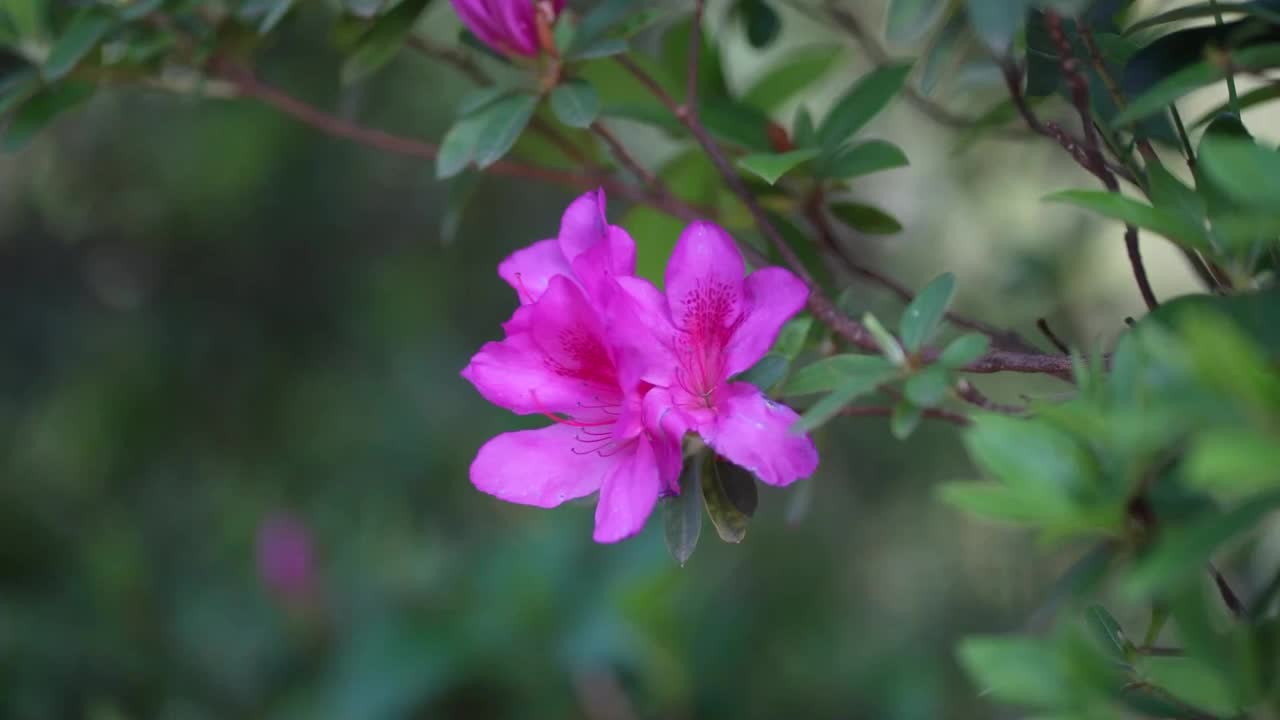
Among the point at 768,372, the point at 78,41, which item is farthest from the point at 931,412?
the point at 78,41

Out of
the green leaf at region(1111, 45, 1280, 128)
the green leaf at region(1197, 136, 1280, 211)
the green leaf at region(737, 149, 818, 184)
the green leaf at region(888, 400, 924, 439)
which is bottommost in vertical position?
the green leaf at region(888, 400, 924, 439)

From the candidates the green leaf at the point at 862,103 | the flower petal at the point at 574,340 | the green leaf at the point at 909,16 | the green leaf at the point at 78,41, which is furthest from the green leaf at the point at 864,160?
the green leaf at the point at 78,41

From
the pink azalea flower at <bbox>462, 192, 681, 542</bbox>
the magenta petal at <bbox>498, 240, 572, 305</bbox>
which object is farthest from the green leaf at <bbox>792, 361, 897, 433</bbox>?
the magenta petal at <bbox>498, 240, 572, 305</bbox>

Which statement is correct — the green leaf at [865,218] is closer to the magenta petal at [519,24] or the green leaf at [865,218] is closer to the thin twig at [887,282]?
the thin twig at [887,282]

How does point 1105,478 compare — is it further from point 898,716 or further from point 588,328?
point 898,716

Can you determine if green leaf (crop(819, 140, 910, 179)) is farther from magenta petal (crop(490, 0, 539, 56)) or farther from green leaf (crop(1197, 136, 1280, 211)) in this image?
green leaf (crop(1197, 136, 1280, 211))

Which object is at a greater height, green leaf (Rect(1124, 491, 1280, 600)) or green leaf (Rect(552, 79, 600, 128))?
green leaf (Rect(1124, 491, 1280, 600))

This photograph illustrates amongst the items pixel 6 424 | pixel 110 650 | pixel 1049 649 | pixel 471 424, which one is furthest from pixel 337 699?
pixel 1049 649
